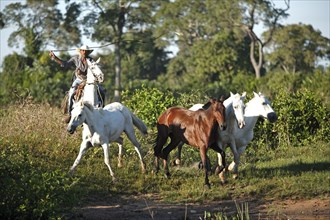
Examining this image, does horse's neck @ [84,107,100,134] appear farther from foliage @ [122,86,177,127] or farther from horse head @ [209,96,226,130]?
foliage @ [122,86,177,127]

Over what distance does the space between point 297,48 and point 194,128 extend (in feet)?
144

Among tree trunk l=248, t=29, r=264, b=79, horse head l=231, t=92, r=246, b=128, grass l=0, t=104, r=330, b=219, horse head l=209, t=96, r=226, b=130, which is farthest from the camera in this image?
tree trunk l=248, t=29, r=264, b=79

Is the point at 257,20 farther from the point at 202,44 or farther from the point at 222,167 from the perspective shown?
the point at 222,167

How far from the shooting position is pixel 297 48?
53625 millimetres

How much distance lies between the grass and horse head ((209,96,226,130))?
1233 millimetres

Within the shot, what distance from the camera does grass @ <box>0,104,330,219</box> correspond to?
9.67 metres

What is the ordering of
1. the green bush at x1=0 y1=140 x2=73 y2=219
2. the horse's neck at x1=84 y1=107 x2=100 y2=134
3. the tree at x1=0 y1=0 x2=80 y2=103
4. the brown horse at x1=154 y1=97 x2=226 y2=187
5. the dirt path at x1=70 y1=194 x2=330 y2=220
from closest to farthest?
the green bush at x1=0 y1=140 x2=73 y2=219 → the dirt path at x1=70 y1=194 x2=330 y2=220 → the brown horse at x1=154 y1=97 x2=226 y2=187 → the horse's neck at x1=84 y1=107 x2=100 y2=134 → the tree at x1=0 y1=0 x2=80 y2=103

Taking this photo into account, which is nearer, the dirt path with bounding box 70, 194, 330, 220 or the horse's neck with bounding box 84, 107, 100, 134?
the dirt path with bounding box 70, 194, 330, 220

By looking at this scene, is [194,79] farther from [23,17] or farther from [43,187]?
[43,187]

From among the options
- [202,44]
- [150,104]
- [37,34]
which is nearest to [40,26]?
[37,34]

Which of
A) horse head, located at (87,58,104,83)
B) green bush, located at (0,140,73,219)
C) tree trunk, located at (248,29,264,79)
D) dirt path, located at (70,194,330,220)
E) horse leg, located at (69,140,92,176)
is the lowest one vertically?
dirt path, located at (70,194,330,220)

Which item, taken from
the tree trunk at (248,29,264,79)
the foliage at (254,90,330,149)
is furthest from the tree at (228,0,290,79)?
the foliage at (254,90,330,149)

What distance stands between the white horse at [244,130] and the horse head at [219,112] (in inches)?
26.1

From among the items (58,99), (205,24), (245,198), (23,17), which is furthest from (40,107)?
(205,24)
